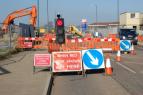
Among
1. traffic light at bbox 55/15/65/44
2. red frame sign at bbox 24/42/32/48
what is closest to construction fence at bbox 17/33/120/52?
red frame sign at bbox 24/42/32/48

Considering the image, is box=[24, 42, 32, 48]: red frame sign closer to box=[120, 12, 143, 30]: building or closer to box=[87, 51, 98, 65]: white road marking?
box=[87, 51, 98, 65]: white road marking

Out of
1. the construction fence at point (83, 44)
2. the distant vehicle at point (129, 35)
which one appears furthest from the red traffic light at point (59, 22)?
the distant vehicle at point (129, 35)

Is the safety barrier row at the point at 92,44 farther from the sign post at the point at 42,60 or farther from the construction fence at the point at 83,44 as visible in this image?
the sign post at the point at 42,60

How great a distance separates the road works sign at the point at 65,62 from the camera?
620 inches

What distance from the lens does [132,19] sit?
319 ft

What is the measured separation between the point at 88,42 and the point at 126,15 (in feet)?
214

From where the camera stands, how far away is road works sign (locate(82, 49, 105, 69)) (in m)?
16.2

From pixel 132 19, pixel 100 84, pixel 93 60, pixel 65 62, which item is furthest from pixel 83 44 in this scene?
pixel 132 19

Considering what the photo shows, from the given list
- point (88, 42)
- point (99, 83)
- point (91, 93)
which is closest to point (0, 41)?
point (88, 42)

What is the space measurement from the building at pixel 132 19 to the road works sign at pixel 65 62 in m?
79.6

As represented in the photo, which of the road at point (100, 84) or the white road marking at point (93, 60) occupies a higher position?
the white road marking at point (93, 60)

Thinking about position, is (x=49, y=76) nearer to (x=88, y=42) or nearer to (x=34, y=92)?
(x=34, y=92)

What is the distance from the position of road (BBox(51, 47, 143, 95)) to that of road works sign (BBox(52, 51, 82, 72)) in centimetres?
31

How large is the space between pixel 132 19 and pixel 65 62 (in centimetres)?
8323
